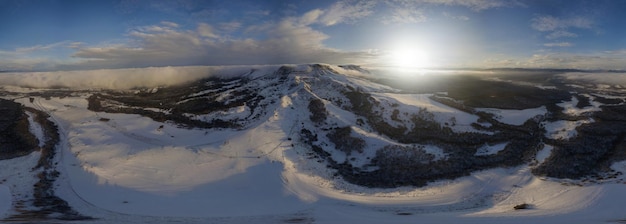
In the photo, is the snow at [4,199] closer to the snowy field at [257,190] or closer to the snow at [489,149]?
the snowy field at [257,190]

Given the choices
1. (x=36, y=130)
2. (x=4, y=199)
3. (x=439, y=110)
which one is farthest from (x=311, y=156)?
(x=36, y=130)

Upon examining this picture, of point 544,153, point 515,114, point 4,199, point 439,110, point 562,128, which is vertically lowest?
point 4,199

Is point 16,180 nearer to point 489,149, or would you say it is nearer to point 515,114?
point 489,149

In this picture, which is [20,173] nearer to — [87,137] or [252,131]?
[87,137]

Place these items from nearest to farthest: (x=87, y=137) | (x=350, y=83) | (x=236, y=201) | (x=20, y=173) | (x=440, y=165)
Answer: (x=236, y=201) → (x=20, y=173) → (x=440, y=165) → (x=87, y=137) → (x=350, y=83)

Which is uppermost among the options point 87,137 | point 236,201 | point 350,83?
point 350,83

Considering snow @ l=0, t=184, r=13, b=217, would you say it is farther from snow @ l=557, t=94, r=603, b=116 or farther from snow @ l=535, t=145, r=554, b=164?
snow @ l=557, t=94, r=603, b=116

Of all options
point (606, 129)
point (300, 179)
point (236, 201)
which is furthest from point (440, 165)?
point (606, 129)

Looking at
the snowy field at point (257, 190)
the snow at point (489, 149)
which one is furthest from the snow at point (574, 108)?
the snowy field at point (257, 190)
